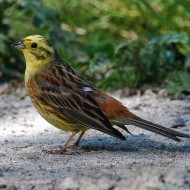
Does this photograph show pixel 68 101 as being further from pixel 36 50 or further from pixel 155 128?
pixel 155 128

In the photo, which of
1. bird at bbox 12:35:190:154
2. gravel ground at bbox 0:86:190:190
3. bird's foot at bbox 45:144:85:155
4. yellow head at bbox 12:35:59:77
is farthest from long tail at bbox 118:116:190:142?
yellow head at bbox 12:35:59:77

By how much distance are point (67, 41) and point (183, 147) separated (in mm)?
3670

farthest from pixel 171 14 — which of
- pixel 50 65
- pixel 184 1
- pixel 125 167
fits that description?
pixel 125 167

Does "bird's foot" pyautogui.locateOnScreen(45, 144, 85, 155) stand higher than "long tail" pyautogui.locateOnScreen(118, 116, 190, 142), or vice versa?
"long tail" pyautogui.locateOnScreen(118, 116, 190, 142)

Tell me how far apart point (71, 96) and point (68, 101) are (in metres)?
0.05

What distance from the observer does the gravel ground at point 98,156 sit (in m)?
4.24

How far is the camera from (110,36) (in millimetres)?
10148

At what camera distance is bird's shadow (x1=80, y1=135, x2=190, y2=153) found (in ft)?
19.6

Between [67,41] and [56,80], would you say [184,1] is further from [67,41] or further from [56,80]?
[56,80]

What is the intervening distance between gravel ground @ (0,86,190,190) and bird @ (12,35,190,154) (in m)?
0.21

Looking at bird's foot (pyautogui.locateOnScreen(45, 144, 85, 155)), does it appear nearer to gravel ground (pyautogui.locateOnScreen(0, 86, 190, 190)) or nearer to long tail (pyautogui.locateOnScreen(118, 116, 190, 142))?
gravel ground (pyautogui.locateOnScreen(0, 86, 190, 190))

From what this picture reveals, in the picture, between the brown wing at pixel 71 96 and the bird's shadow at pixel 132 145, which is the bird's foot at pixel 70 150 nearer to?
the bird's shadow at pixel 132 145

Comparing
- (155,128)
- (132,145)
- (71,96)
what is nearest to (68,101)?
(71,96)

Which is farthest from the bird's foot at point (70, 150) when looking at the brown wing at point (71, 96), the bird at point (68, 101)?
the brown wing at point (71, 96)
